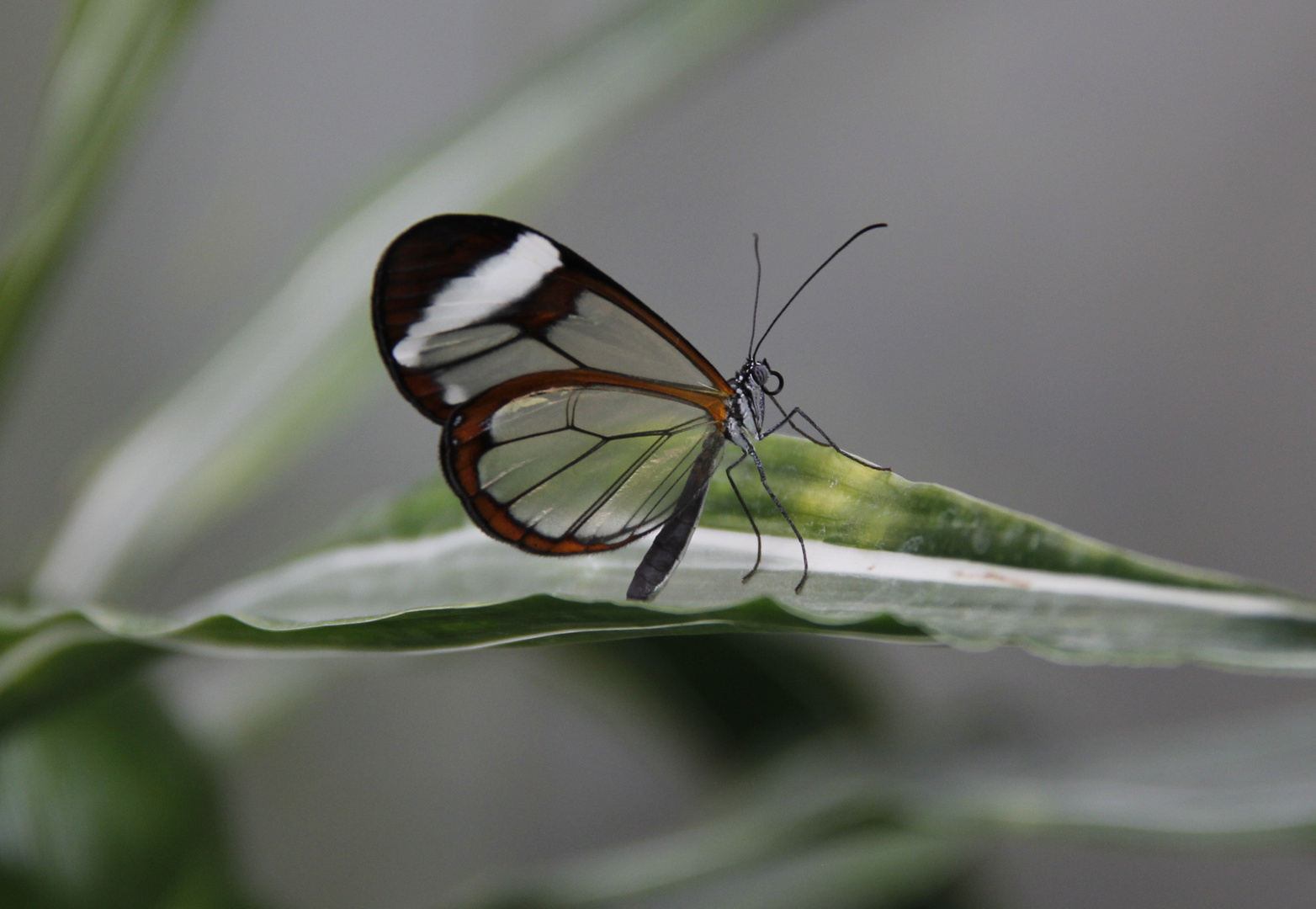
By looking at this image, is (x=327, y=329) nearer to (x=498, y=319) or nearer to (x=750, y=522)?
(x=498, y=319)

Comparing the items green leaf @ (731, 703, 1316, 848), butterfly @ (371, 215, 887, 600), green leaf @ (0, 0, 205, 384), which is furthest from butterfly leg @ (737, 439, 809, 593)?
green leaf @ (0, 0, 205, 384)

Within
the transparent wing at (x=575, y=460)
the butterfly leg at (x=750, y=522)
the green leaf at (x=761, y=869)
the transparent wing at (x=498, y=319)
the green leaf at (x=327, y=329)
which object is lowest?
the green leaf at (x=761, y=869)

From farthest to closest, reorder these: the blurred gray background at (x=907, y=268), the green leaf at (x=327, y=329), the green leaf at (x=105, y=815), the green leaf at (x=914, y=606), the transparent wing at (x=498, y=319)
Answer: the blurred gray background at (x=907, y=268) → the green leaf at (x=327, y=329) → the green leaf at (x=105, y=815) → the transparent wing at (x=498, y=319) → the green leaf at (x=914, y=606)

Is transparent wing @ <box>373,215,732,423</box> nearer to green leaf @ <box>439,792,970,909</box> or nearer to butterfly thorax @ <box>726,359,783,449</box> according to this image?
butterfly thorax @ <box>726,359,783,449</box>

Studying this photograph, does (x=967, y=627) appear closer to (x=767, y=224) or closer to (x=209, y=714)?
(x=209, y=714)

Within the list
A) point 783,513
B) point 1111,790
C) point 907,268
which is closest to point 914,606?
point 783,513

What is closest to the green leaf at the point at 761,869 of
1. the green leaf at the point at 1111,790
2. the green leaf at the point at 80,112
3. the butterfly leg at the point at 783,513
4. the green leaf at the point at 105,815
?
the green leaf at the point at 1111,790

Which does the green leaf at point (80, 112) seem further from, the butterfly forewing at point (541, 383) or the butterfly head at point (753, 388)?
the butterfly head at point (753, 388)
